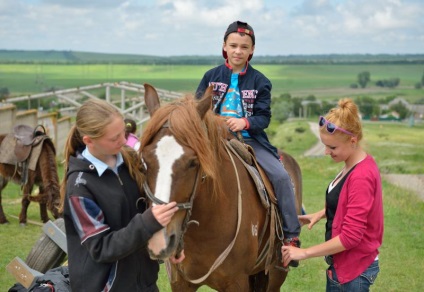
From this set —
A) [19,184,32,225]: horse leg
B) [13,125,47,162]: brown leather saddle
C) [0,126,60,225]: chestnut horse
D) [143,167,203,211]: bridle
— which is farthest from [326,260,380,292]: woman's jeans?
[19,184,32,225]: horse leg

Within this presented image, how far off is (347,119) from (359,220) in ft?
1.96

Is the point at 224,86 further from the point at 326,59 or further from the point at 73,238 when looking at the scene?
the point at 326,59

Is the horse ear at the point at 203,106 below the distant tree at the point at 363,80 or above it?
above

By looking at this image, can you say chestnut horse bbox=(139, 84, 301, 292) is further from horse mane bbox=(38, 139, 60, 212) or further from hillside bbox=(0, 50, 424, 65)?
hillside bbox=(0, 50, 424, 65)

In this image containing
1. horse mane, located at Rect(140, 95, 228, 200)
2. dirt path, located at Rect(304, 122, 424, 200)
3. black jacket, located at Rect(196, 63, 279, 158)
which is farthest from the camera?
dirt path, located at Rect(304, 122, 424, 200)

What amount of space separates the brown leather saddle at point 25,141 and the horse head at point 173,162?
7334 millimetres

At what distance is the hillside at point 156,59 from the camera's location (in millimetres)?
139000

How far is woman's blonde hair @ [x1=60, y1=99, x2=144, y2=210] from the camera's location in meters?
2.71

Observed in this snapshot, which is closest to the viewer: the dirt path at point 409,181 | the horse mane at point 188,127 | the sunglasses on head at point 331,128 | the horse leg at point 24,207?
the horse mane at point 188,127

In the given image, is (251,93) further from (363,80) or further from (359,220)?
(363,80)

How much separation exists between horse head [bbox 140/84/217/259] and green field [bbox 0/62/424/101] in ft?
345

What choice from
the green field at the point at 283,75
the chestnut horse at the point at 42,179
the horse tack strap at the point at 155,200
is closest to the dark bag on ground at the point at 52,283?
the horse tack strap at the point at 155,200

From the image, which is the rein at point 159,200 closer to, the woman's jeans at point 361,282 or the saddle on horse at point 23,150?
the woman's jeans at point 361,282

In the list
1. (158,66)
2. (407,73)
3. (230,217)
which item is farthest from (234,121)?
(407,73)
